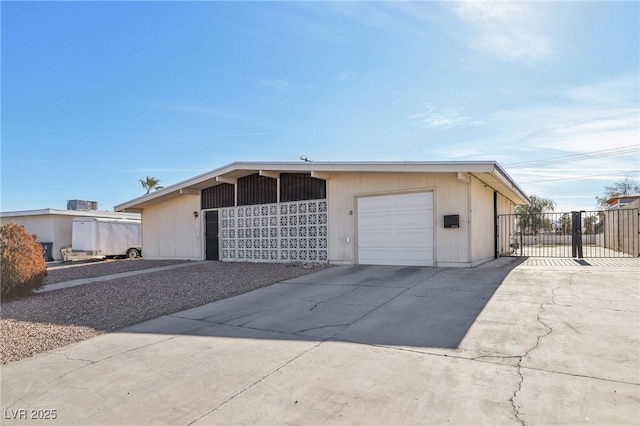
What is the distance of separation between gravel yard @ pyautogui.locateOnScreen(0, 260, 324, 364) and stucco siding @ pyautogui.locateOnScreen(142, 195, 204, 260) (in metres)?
5.33

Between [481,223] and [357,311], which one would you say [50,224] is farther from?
[481,223]

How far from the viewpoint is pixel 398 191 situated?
11.7 metres

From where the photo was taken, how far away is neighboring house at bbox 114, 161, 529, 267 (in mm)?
10805

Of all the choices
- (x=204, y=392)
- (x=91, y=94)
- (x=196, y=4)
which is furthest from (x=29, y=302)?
(x=91, y=94)

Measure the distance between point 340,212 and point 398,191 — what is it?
216cm

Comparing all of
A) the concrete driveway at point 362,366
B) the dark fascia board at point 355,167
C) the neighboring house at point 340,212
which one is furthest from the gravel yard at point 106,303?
the dark fascia board at point 355,167

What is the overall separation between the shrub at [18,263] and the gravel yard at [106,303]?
0.28 m

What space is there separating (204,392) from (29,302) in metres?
6.84

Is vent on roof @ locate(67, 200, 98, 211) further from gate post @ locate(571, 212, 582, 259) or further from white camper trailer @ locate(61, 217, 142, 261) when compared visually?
gate post @ locate(571, 212, 582, 259)

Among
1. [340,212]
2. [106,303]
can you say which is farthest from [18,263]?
[340,212]

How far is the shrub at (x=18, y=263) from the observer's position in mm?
8281

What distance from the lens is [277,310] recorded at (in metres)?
6.82

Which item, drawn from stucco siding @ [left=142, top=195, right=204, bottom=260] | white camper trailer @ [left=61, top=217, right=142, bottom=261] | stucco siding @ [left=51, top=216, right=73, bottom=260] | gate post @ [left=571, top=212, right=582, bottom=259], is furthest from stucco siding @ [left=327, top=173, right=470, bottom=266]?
stucco siding @ [left=51, top=216, right=73, bottom=260]

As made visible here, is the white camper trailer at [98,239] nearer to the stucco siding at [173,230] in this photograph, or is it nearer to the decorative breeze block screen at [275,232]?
the stucco siding at [173,230]
